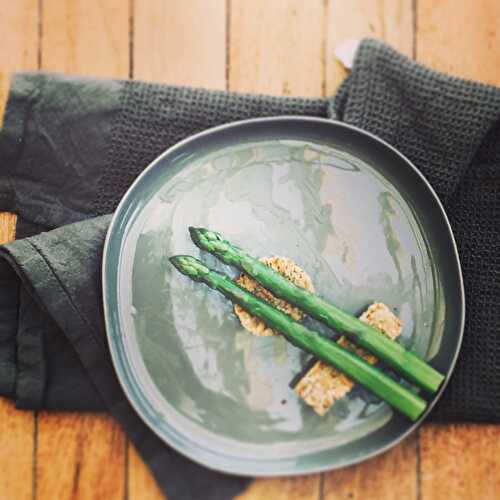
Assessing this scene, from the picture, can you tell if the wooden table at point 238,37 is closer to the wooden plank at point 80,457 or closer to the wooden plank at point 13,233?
the wooden plank at point 13,233

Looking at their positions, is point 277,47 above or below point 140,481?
above

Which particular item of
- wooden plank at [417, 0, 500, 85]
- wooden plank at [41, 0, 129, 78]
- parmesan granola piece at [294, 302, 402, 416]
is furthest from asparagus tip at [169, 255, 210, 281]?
wooden plank at [417, 0, 500, 85]

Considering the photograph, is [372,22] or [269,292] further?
[372,22]

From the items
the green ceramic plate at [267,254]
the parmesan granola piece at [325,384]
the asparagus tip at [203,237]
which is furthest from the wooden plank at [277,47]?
the parmesan granola piece at [325,384]

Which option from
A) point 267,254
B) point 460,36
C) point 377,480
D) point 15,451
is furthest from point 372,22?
point 15,451

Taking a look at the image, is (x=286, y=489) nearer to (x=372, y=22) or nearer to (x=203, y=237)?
(x=203, y=237)

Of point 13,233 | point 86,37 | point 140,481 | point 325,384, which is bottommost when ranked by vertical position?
point 140,481

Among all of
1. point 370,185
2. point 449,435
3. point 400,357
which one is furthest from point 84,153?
point 449,435
